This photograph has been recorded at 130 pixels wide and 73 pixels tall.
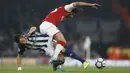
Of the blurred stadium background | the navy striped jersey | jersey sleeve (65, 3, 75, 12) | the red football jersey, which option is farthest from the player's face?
the blurred stadium background

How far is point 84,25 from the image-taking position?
76.0ft

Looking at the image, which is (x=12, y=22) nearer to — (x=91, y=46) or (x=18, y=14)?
(x=18, y=14)

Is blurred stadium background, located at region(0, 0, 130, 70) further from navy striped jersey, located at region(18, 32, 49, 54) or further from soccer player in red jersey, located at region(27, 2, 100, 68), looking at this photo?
soccer player in red jersey, located at region(27, 2, 100, 68)

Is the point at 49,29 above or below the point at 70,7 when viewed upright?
below

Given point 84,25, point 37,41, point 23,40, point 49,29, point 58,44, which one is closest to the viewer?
point 58,44

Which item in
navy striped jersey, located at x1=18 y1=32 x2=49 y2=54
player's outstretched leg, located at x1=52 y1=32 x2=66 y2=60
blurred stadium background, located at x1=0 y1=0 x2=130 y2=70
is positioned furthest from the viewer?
blurred stadium background, located at x1=0 y1=0 x2=130 y2=70

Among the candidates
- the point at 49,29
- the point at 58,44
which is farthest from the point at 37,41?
the point at 58,44

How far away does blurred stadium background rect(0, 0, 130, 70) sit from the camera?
22.9m

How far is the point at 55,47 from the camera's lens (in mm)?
14227

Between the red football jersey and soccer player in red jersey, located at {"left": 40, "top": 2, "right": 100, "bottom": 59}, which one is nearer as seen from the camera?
soccer player in red jersey, located at {"left": 40, "top": 2, "right": 100, "bottom": 59}

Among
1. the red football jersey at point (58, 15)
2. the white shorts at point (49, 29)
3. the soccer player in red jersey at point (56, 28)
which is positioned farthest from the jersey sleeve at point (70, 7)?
the white shorts at point (49, 29)

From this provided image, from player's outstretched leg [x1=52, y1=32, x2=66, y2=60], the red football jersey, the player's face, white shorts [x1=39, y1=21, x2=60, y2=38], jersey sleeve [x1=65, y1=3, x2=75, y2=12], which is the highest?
jersey sleeve [x1=65, y1=3, x2=75, y2=12]

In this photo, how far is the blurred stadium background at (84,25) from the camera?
22859 mm

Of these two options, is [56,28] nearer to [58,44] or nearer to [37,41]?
[58,44]
